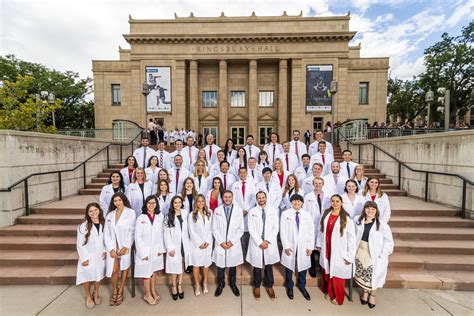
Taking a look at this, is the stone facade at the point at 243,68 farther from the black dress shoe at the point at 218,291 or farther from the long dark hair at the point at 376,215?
the black dress shoe at the point at 218,291

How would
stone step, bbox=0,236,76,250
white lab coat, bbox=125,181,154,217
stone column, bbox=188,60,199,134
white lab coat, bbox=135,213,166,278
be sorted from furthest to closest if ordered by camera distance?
stone column, bbox=188,60,199,134
stone step, bbox=0,236,76,250
white lab coat, bbox=125,181,154,217
white lab coat, bbox=135,213,166,278

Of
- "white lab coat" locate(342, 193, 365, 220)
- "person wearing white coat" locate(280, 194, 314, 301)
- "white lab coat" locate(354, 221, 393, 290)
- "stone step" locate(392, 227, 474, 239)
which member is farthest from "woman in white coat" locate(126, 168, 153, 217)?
"stone step" locate(392, 227, 474, 239)

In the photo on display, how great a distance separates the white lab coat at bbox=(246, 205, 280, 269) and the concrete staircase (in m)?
0.68

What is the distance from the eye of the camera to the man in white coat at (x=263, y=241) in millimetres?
4340

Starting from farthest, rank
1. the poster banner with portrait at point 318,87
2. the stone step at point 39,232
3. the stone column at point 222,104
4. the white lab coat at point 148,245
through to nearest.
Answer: the stone column at point 222,104, the poster banner with portrait at point 318,87, the stone step at point 39,232, the white lab coat at point 148,245

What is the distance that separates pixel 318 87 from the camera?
86.3 ft

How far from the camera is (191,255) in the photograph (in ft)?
14.3

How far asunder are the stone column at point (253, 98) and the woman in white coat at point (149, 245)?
24143 millimetres

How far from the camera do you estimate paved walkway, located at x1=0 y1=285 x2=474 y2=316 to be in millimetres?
3973

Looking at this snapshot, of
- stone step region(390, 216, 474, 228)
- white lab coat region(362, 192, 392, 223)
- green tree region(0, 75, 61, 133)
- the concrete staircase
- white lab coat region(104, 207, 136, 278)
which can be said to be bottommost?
the concrete staircase

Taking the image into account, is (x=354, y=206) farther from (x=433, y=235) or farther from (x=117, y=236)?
(x=117, y=236)

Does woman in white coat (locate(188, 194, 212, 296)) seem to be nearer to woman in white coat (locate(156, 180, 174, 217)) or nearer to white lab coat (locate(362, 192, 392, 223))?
woman in white coat (locate(156, 180, 174, 217))

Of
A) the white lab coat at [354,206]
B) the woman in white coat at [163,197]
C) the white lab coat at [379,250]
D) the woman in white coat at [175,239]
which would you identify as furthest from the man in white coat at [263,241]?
the woman in white coat at [163,197]

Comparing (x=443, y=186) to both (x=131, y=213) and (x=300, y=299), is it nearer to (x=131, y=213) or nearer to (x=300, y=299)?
(x=300, y=299)
